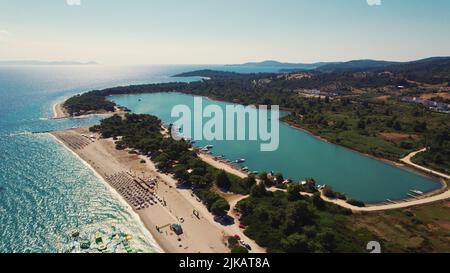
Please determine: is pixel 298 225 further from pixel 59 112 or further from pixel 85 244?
pixel 59 112

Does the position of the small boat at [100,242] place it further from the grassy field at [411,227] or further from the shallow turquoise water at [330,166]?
the shallow turquoise water at [330,166]

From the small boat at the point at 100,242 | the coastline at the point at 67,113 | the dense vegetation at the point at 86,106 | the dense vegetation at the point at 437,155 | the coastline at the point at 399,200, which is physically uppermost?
→ the dense vegetation at the point at 86,106

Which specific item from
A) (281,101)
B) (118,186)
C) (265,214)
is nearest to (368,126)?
(281,101)

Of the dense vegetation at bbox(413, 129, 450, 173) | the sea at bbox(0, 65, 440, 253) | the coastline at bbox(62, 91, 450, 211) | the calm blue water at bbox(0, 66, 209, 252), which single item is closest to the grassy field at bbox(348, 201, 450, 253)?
the coastline at bbox(62, 91, 450, 211)

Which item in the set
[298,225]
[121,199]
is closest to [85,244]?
[121,199]

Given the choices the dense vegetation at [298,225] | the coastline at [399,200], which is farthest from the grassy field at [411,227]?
the coastline at [399,200]

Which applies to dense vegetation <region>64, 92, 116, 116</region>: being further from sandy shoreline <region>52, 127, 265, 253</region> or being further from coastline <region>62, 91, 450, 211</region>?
Result: coastline <region>62, 91, 450, 211</region>
